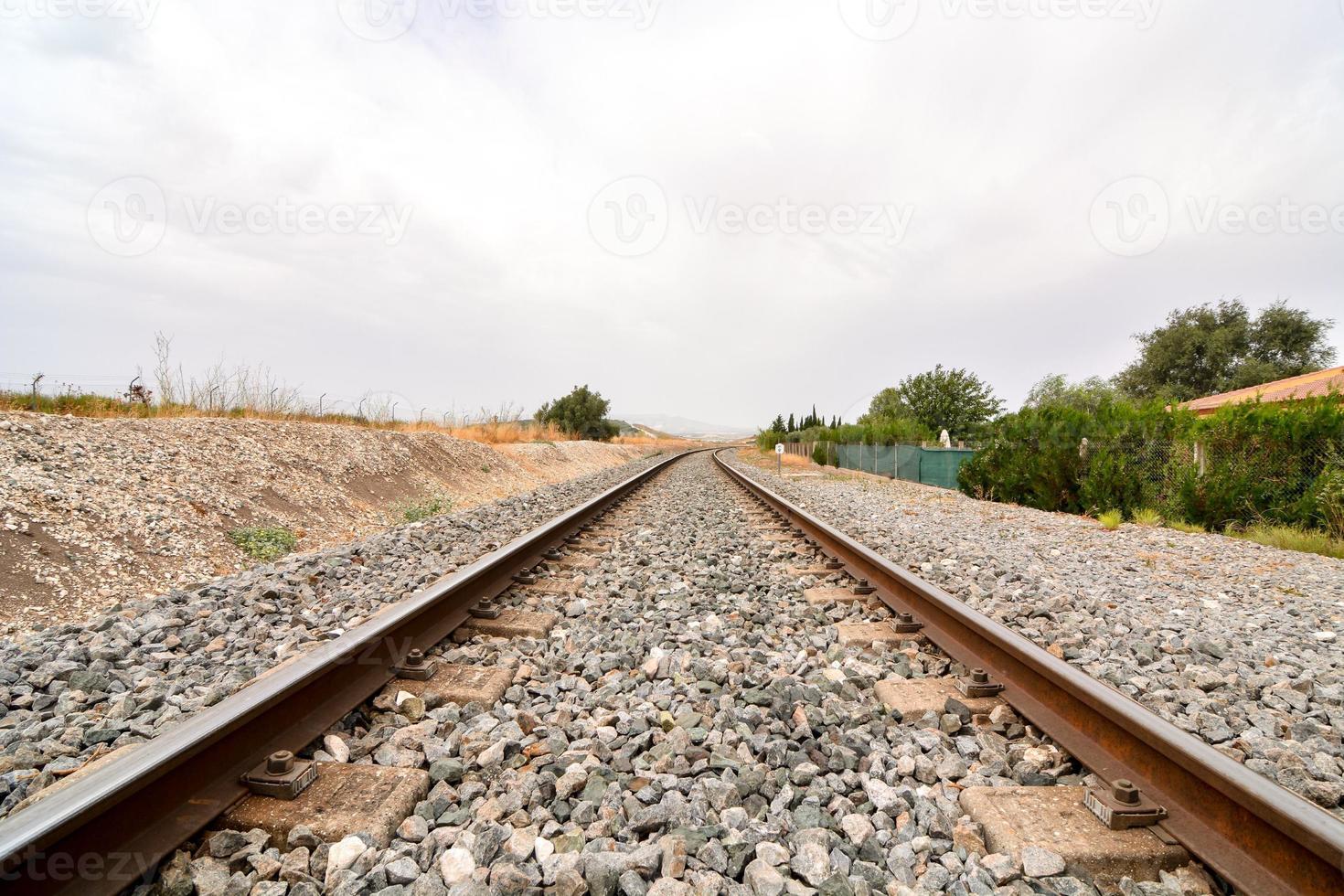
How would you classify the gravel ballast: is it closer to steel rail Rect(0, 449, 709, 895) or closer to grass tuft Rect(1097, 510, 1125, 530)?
steel rail Rect(0, 449, 709, 895)

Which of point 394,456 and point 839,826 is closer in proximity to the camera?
point 839,826

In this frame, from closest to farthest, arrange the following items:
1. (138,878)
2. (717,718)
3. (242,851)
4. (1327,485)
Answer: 1. (138,878)
2. (242,851)
3. (717,718)
4. (1327,485)

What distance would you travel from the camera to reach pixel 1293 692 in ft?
8.38

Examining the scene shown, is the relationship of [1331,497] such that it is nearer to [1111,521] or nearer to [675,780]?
[1111,521]

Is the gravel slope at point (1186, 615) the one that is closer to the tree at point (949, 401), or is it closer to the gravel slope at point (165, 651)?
the gravel slope at point (165, 651)

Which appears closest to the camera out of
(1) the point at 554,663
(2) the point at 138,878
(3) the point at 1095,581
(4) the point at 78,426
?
(2) the point at 138,878

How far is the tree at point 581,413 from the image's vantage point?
43.7m

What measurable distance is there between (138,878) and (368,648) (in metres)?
1.16

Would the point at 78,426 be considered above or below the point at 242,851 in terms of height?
above

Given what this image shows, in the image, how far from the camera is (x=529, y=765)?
2.02m

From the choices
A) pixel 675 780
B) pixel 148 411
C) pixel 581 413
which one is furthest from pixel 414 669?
pixel 581 413

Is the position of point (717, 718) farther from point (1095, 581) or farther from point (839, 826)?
point (1095, 581)

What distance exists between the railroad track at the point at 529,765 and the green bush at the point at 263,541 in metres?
3.09

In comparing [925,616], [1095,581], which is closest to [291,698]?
[925,616]
